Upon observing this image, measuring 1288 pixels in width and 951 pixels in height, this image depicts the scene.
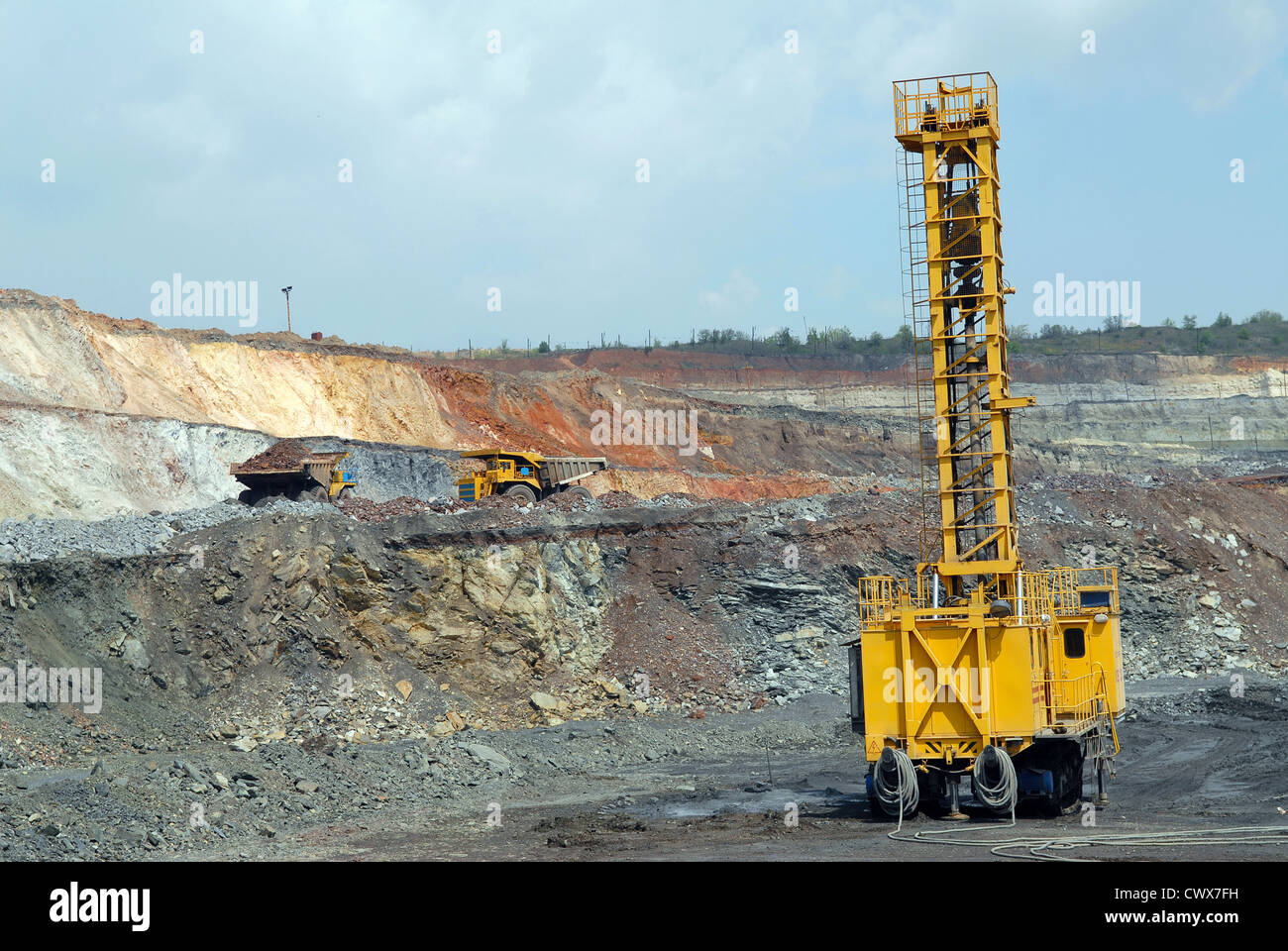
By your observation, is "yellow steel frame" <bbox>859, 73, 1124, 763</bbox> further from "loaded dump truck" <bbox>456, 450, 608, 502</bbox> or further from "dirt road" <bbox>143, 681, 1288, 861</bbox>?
"loaded dump truck" <bbox>456, 450, 608, 502</bbox>

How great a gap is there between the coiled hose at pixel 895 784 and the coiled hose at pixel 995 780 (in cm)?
73

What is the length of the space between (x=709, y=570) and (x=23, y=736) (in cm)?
1586

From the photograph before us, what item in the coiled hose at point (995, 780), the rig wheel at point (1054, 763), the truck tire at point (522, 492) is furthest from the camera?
the truck tire at point (522, 492)

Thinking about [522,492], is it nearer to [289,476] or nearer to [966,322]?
[289,476]

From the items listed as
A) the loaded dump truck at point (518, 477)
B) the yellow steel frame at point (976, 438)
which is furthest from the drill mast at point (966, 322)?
the loaded dump truck at point (518, 477)

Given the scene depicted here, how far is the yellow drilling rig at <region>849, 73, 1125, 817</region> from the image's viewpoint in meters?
14.8

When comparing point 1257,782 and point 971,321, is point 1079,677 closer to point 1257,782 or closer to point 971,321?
point 1257,782

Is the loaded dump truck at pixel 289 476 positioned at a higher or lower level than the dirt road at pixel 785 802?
higher

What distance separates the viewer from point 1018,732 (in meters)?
14.7

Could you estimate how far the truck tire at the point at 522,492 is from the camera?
35638mm

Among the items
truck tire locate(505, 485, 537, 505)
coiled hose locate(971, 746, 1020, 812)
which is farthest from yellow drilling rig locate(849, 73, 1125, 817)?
truck tire locate(505, 485, 537, 505)

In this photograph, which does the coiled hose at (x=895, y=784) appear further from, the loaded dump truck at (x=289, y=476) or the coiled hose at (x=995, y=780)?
the loaded dump truck at (x=289, y=476)

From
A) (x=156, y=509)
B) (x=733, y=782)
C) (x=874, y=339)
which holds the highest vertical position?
(x=874, y=339)

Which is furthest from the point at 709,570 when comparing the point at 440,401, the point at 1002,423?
the point at 440,401
